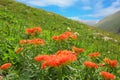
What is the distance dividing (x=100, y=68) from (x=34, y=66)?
217 cm

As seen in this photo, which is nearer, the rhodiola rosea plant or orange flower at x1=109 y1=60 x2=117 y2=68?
the rhodiola rosea plant

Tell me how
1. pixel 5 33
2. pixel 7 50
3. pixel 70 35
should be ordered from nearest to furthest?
pixel 70 35, pixel 7 50, pixel 5 33

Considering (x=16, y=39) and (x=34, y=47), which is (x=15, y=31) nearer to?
(x=16, y=39)

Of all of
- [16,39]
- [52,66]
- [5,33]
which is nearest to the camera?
[52,66]

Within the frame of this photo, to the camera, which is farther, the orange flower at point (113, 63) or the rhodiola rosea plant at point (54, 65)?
the orange flower at point (113, 63)

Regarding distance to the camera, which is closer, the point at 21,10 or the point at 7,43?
the point at 7,43

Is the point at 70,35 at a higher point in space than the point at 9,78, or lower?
higher

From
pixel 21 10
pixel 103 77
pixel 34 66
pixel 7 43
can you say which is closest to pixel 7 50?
pixel 7 43

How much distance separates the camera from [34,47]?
9930mm

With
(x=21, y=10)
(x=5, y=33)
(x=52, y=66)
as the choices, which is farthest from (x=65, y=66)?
(x=21, y=10)

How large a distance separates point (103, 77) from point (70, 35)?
2339 mm

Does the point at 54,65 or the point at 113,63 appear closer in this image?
the point at 54,65

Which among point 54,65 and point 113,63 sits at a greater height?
point 54,65

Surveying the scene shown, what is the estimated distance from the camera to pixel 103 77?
29.3 ft
